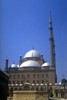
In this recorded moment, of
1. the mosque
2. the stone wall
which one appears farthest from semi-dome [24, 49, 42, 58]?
the stone wall

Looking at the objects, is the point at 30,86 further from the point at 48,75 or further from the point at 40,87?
the point at 48,75

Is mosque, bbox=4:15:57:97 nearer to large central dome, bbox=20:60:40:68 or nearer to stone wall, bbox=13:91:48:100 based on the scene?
large central dome, bbox=20:60:40:68

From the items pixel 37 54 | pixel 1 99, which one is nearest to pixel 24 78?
pixel 37 54

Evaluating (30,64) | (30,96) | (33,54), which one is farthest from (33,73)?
(30,96)

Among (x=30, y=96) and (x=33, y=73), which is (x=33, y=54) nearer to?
(x=33, y=73)

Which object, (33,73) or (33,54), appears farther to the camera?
(33,54)

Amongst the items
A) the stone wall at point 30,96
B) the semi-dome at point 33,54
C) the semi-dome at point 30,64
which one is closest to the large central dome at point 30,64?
the semi-dome at point 30,64

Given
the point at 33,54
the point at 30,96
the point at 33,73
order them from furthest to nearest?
the point at 33,54 → the point at 33,73 → the point at 30,96

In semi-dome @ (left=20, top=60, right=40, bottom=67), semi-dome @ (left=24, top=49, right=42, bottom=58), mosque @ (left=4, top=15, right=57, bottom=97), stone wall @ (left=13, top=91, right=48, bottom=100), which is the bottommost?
stone wall @ (left=13, top=91, right=48, bottom=100)

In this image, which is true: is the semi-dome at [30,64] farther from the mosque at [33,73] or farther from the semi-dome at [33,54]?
the semi-dome at [33,54]

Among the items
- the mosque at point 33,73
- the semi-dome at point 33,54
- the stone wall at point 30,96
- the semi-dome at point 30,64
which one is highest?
the semi-dome at point 33,54

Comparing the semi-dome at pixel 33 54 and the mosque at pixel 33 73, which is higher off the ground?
the semi-dome at pixel 33 54

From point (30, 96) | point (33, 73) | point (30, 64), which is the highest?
point (30, 64)

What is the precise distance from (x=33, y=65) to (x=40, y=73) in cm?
217
